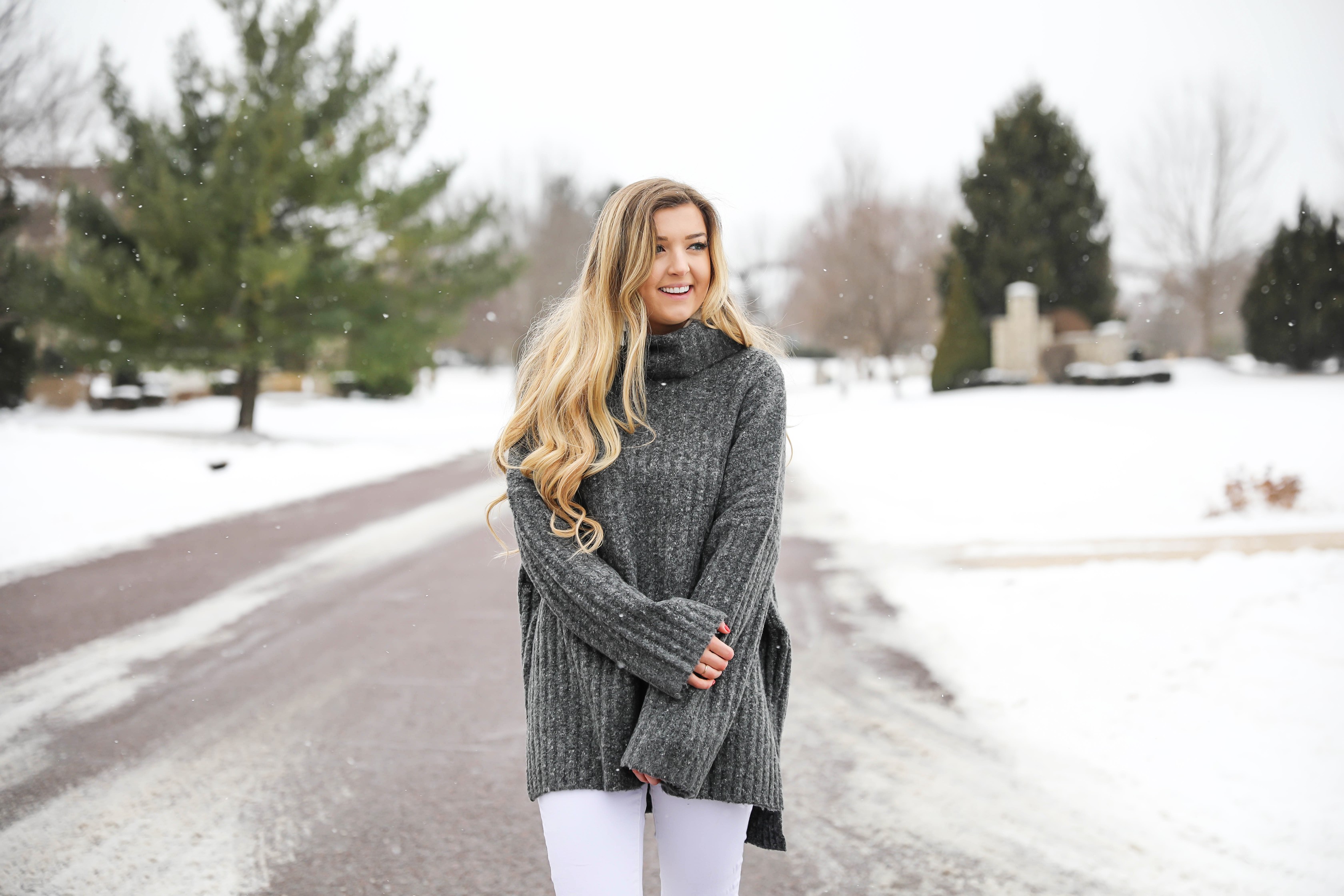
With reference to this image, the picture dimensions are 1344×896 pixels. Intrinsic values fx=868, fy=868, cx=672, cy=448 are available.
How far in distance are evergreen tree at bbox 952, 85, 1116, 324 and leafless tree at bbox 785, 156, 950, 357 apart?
1898 millimetres

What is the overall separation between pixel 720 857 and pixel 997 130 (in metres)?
23.3

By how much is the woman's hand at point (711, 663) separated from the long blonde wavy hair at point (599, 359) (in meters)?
0.28

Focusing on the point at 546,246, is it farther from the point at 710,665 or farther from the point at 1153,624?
the point at 710,665

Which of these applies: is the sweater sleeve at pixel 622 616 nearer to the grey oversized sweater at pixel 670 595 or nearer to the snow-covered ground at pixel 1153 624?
the grey oversized sweater at pixel 670 595

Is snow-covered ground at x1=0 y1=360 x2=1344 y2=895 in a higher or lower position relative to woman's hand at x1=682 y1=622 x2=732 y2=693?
lower

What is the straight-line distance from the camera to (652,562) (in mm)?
1608

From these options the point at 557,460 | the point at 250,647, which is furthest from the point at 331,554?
the point at 557,460

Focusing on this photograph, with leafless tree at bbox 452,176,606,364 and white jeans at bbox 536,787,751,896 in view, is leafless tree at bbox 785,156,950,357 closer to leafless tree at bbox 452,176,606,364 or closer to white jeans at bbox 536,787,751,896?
leafless tree at bbox 452,176,606,364

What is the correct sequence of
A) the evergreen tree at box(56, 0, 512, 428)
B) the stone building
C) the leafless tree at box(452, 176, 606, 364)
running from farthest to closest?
the stone building
the leafless tree at box(452, 176, 606, 364)
the evergreen tree at box(56, 0, 512, 428)

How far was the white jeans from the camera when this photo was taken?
1524mm

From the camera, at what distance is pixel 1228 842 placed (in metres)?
2.84

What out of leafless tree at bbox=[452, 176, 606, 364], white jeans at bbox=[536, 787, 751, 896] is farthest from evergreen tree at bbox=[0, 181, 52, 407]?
white jeans at bbox=[536, 787, 751, 896]

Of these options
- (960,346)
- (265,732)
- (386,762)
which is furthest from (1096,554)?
(960,346)

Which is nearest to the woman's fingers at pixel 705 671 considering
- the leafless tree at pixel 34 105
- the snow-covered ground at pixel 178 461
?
the snow-covered ground at pixel 178 461
